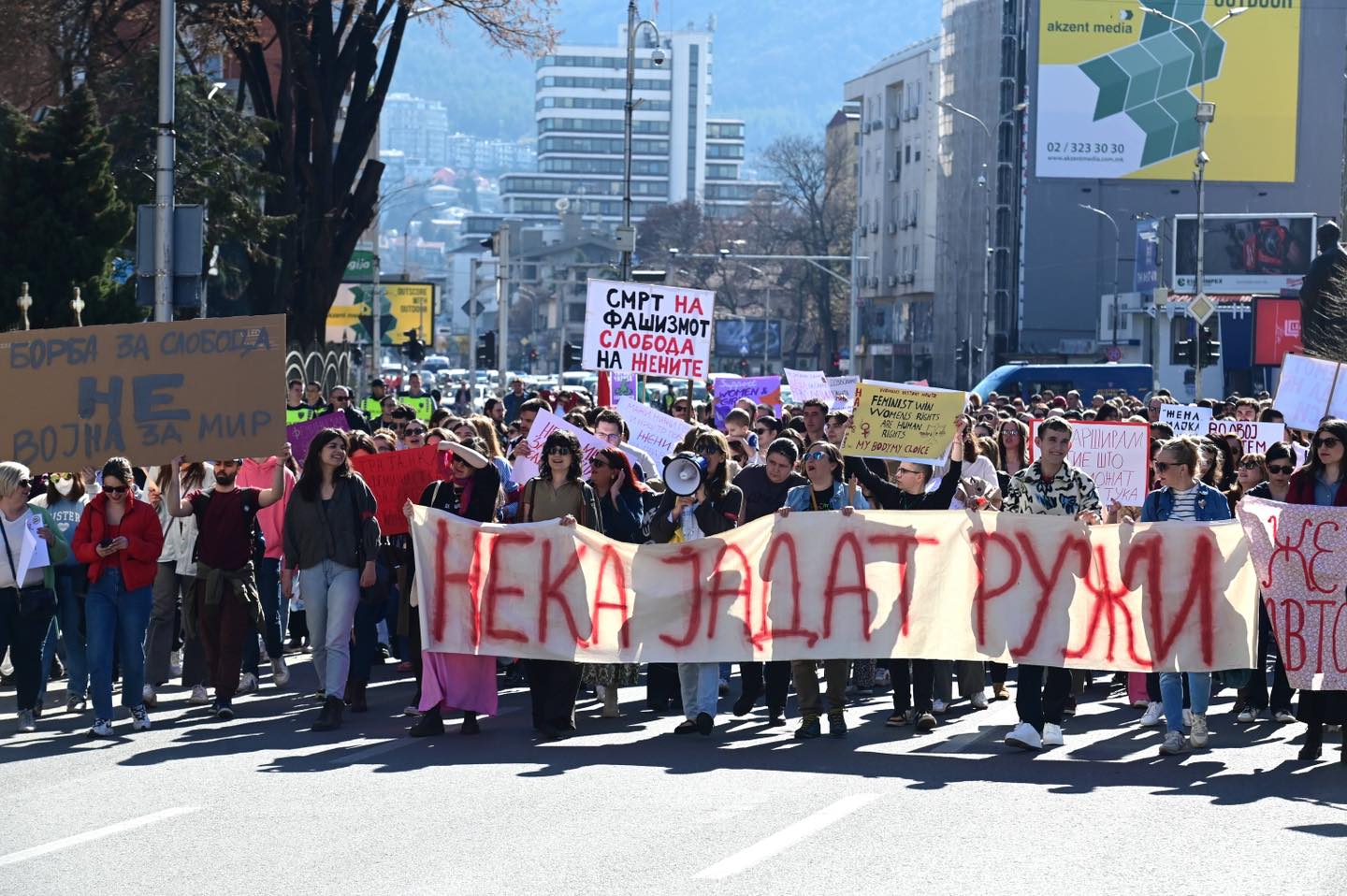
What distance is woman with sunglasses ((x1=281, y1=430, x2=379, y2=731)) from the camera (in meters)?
12.2

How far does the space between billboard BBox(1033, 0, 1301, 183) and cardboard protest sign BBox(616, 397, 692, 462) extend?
66.1 metres

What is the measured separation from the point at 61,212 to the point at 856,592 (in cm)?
1802

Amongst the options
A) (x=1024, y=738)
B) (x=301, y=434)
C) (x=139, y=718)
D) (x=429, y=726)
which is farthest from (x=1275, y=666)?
(x=301, y=434)

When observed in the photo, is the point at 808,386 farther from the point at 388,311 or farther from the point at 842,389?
the point at 388,311

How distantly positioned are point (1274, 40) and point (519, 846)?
78.4m

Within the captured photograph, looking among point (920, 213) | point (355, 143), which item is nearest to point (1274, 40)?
point (920, 213)

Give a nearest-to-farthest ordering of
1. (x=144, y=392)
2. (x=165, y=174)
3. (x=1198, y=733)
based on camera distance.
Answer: (x=1198, y=733) → (x=144, y=392) → (x=165, y=174)

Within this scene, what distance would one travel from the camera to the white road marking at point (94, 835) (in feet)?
27.1

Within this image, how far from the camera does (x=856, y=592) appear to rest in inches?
468

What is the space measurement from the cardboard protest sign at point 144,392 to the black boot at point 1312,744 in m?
6.21

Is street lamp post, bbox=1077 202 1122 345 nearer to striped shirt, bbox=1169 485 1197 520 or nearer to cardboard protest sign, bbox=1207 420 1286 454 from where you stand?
cardboard protest sign, bbox=1207 420 1286 454

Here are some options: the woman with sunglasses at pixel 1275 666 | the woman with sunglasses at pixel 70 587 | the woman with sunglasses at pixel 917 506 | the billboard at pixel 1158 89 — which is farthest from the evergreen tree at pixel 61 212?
the billboard at pixel 1158 89

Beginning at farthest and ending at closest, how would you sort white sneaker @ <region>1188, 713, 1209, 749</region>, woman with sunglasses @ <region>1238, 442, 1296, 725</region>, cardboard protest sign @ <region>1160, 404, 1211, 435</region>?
1. cardboard protest sign @ <region>1160, 404, 1211, 435</region>
2. woman with sunglasses @ <region>1238, 442, 1296, 725</region>
3. white sneaker @ <region>1188, 713, 1209, 749</region>

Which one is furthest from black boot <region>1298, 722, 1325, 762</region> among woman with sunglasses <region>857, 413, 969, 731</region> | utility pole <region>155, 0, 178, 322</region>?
utility pole <region>155, 0, 178, 322</region>
